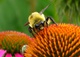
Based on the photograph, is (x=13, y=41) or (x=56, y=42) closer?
(x=56, y=42)

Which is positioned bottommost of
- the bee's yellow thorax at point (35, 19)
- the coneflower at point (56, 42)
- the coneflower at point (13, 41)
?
the coneflower at point (56, 42)

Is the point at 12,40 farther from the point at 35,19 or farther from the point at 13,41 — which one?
the point at 35,19

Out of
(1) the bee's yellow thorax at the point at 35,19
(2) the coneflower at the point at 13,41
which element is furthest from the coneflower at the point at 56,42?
(2) the coneflower at the point at 13,41

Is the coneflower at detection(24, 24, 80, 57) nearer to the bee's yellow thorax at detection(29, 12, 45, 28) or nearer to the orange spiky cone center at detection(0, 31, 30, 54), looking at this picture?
the bee's yellow thorax at detection(29, 12, 45, 28)

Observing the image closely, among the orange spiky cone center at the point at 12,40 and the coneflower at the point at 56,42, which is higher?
the orange spiky cone center at the point at 12,40

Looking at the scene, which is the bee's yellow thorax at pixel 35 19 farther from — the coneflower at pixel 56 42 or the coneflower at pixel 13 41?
the coneflower at pixel 13 41

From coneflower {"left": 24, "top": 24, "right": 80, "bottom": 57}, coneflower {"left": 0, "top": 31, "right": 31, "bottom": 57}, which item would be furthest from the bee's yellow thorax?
coneflower {"left": 0, "top": 31, "right": 31, "bottom": 57}

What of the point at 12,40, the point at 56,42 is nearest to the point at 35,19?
the point at 56,42

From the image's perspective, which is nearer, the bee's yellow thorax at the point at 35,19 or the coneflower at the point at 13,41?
the bee's yellow thorax at the point at 35,19
